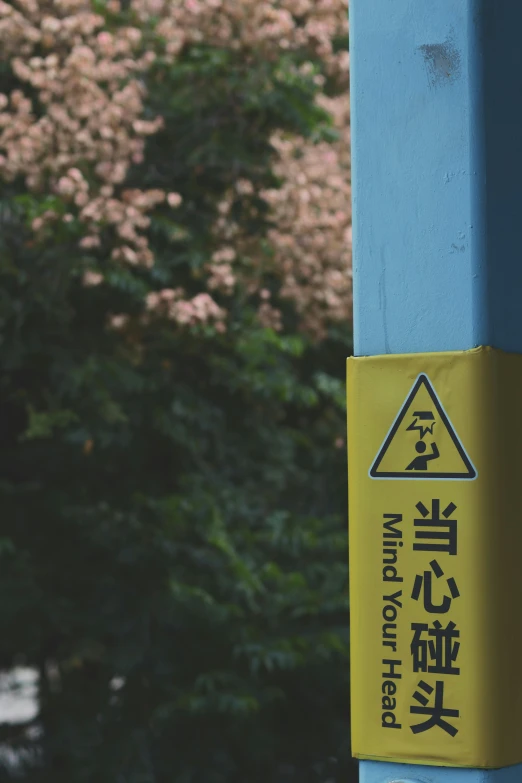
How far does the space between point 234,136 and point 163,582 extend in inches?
93.7

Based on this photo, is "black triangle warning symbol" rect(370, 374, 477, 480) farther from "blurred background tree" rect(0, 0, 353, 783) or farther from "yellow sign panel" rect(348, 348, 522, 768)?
"blurred background tree" rect(0, 0, 353, 783)

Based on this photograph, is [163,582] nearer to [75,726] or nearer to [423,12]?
[75,726]

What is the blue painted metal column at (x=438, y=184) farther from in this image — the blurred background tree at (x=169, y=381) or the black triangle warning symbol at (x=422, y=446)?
the blurred background tree at (x=169, y=381)

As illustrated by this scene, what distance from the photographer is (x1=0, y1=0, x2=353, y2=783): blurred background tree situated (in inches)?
248

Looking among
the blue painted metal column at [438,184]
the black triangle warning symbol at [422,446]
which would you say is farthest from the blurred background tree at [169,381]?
the black triangle warning symbol at [422,446]

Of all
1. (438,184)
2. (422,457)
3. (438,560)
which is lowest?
(438,560)

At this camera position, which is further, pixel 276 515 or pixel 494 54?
pixel 276 515

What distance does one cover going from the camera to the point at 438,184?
75.0 inches

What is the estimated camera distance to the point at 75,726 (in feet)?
23.4

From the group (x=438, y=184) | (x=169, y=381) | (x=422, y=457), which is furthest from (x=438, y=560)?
(x=169, y=381)

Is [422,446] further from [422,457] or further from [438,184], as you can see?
[438,184]

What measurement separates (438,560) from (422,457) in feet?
0.49

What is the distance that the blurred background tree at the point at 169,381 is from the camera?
6.30 metres

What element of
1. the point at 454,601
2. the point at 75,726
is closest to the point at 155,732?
the point at 75,726
